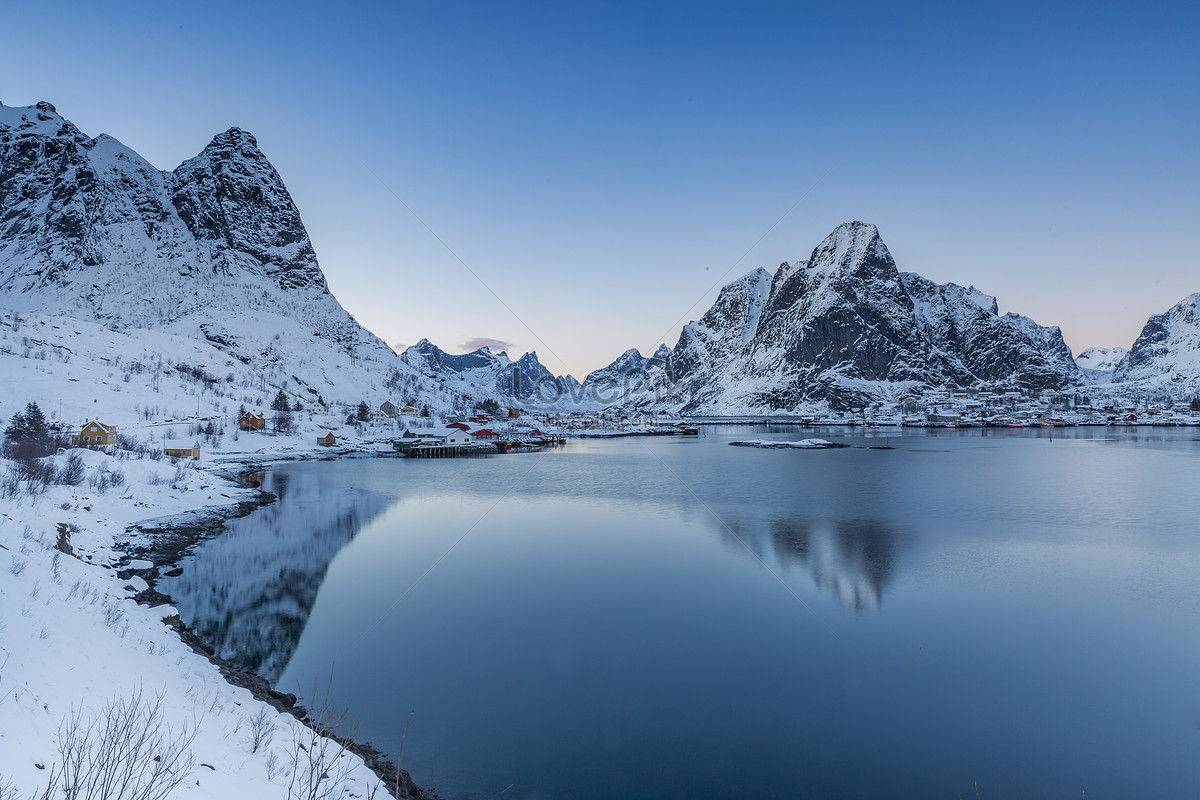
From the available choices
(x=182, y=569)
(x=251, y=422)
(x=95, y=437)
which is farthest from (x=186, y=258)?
(x=182, y=569)

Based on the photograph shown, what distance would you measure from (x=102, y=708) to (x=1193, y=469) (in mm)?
73403

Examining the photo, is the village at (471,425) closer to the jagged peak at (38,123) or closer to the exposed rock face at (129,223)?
the exposed rock face at (129,223)

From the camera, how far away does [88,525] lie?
21.9 metres

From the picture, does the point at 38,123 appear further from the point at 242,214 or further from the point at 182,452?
the point at 182,452

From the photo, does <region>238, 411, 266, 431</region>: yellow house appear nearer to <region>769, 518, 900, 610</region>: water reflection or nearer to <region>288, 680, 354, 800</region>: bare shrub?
<region>769, 518, 900, 610</region>: water reflection

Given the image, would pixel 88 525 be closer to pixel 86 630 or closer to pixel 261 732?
pixel 86 630

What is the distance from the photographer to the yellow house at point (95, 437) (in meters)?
52.4

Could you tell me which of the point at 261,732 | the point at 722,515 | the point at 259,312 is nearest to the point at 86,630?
the point at 261,732

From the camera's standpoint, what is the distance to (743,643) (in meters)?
14.7

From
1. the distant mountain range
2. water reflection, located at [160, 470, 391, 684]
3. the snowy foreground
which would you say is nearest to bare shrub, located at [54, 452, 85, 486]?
water reflection, located at [160, 470, 391, 684]

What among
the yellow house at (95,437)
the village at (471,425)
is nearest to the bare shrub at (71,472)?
the village at (471,425)

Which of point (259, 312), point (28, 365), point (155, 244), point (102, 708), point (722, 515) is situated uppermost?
point (155, 244)

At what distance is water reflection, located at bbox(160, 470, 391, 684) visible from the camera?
47.0 feet

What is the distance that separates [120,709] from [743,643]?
485 inches
